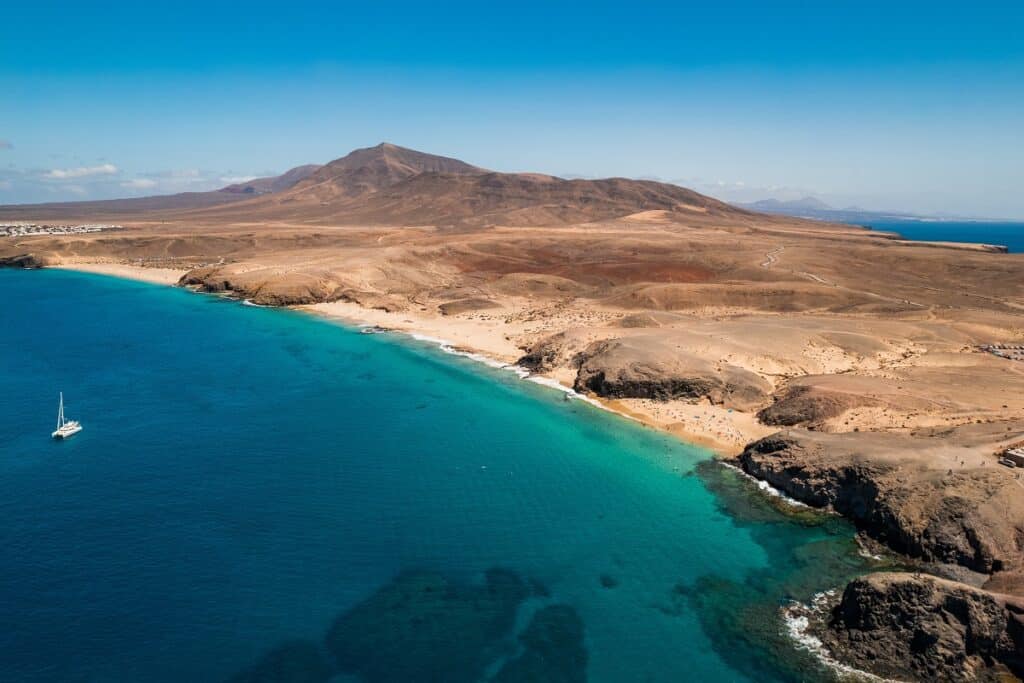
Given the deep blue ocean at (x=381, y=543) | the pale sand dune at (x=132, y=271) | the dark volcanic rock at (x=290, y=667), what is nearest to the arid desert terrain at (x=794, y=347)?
the pale sand dune at (x=132, y=271)

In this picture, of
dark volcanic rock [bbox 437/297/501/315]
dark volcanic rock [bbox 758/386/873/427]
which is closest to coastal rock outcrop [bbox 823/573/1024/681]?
dark volcanic rock [bbox 758/386/873/427]

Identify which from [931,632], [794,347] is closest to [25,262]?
[794,347]

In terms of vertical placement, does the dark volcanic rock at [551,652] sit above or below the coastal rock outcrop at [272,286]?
below

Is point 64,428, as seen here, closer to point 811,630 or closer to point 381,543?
point 381,543

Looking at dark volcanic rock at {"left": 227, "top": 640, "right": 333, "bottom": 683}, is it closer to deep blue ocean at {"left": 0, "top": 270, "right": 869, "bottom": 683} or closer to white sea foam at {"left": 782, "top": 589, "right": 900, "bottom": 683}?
deep blue ocean at {"left": 0, "top": 270, "right": 869, "bottom": 683}

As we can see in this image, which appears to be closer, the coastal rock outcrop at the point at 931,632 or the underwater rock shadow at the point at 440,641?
the coastal rock outcrop at the point at 931,632

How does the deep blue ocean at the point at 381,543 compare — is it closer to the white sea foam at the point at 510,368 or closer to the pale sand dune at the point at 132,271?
the white sea foam at the point at 510,368
